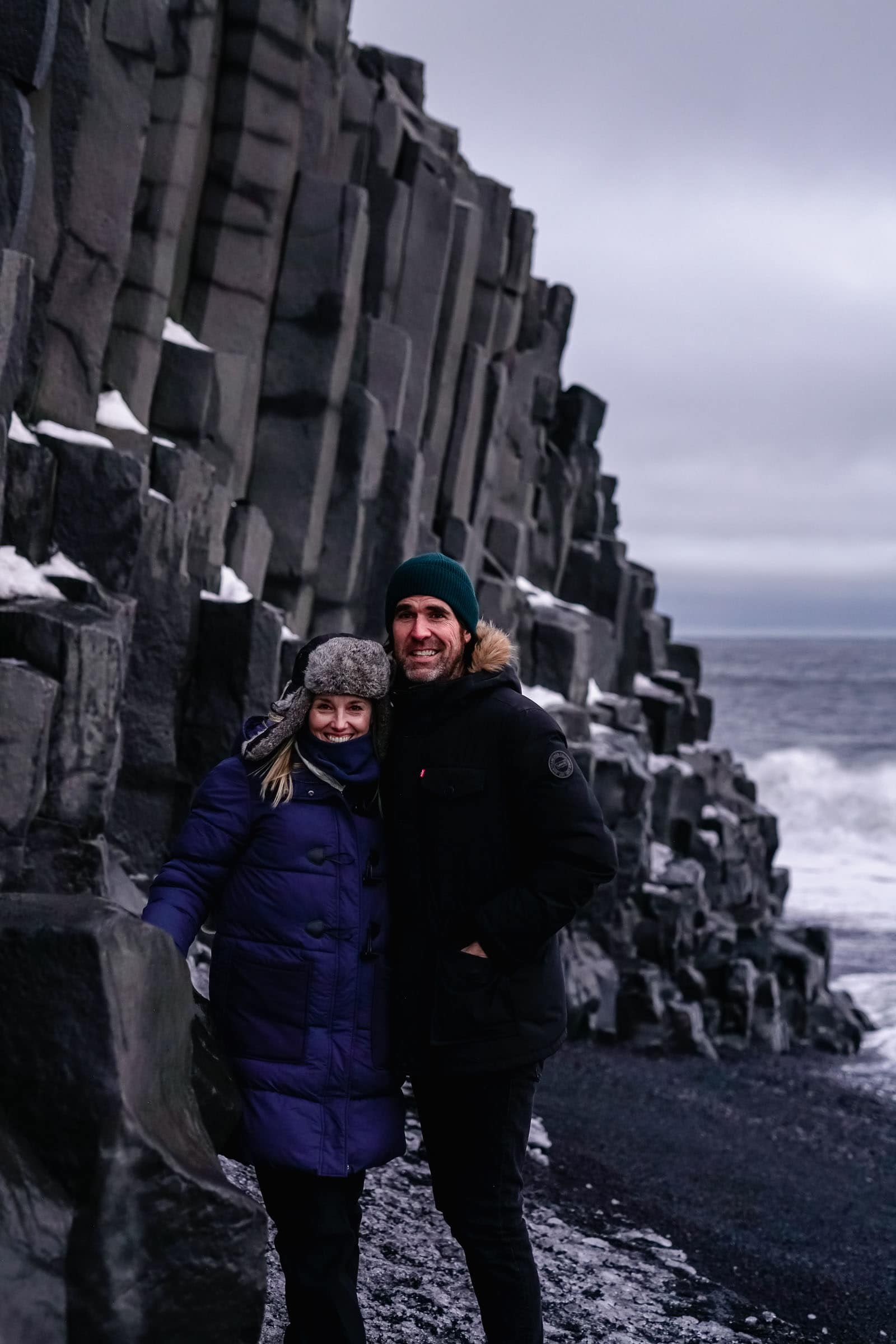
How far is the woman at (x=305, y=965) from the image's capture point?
3492 mm

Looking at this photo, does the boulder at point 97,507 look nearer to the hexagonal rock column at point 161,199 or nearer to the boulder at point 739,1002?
the hexagonal rock column at point 161,199

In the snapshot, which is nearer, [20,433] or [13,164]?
[13,164]

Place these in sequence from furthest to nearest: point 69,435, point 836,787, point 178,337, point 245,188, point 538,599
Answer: point 836,787
point 538,599
point 245,188
point 178,337
point 69,435

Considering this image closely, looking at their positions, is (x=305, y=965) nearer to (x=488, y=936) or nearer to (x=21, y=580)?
(x=488, y=936)

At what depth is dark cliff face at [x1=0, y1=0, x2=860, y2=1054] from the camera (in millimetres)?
9125

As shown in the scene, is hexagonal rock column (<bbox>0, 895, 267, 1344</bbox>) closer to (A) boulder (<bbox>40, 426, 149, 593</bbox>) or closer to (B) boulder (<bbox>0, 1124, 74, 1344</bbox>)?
(B) boulder (<bbox>0, 1124, 74, 1344</bbox>)

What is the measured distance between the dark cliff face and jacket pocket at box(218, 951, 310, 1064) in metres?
4.96

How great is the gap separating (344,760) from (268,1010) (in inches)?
26.9

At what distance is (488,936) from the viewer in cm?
356

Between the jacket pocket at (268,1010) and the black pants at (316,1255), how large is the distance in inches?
11.6

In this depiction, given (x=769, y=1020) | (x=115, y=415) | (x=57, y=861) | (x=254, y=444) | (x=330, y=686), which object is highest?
(x=254, y=444)

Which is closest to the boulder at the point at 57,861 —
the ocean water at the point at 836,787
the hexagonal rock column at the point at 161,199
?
A: the hexagonal rock column at the point at 161,199

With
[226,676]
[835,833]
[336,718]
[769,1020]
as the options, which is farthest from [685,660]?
[336,718]

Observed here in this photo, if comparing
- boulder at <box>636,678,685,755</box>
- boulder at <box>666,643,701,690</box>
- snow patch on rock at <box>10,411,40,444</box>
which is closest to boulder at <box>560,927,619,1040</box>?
snow patch on rock at <box>10,411,40,444</box>
